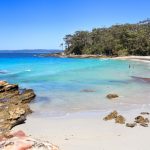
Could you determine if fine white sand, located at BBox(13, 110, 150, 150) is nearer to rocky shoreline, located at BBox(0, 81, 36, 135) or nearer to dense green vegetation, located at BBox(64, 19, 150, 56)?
rocky shoreline, located at BBox(0, 81, 36, 135)

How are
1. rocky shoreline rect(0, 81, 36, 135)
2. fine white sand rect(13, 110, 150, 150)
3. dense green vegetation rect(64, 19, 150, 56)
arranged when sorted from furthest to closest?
dense green vegetation rect(64, 19, 150, 56)
rocky shoreline rect(0, 81, 36, 135)
fine white sand rect(13, 110, 150, 150)

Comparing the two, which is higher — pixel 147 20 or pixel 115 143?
pixel 147 20

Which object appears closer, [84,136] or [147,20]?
[84,136]

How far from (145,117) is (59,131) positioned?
5.34 meters

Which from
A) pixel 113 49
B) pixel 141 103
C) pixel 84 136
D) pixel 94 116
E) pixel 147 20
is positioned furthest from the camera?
pixel 147 20

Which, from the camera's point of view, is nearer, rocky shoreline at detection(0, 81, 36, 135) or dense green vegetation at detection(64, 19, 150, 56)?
rocky shoreline at detection(0, 81, 36, 135)

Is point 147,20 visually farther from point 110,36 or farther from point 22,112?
point 22,112

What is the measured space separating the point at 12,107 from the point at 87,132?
17.6 ft

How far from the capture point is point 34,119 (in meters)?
17.0

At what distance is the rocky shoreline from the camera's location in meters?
15.3

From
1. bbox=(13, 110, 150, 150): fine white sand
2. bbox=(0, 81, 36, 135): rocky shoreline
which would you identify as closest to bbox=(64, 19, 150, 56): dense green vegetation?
bbox=(0, 81, 36, 135): rocky shoreline

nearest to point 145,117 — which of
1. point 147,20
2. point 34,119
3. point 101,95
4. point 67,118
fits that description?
point 67,118

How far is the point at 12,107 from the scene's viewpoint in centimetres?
1744

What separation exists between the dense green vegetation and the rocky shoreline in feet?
267
